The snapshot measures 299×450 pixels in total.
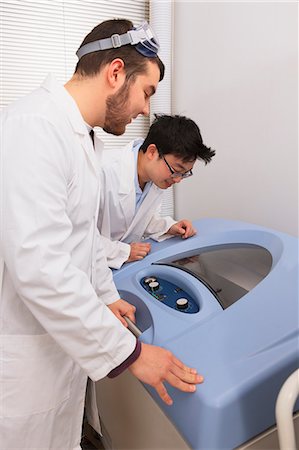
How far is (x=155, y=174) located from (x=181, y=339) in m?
0.67

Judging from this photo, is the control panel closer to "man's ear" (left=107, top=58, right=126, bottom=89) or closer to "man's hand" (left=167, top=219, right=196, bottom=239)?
"man's hand" (left=167, top=219, right=196, bottom=239)

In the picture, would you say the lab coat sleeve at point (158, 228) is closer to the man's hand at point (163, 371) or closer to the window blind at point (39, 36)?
the man's hand at point (163, 371)

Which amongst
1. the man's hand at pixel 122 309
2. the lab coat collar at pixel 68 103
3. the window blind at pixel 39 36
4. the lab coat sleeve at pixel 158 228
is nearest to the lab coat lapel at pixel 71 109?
the lab coat collar at pixel 68 103

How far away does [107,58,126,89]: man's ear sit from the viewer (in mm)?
692

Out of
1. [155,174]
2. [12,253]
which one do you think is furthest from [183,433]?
[155,174]

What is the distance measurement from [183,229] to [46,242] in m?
0.74

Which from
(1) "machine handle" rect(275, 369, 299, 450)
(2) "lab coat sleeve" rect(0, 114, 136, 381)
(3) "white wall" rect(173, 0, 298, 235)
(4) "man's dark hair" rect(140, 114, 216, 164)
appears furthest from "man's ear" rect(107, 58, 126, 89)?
(3) "white wall" rect(173, 0, 298, 235)

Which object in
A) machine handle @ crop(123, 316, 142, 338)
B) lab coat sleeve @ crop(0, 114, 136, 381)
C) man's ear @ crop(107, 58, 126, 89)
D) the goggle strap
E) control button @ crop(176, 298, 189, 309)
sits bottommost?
machine handle @ crop(123, 316, 142, 338)

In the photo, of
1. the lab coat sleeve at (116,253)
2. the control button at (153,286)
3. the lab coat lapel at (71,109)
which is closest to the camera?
the lab coat lapel at (71,109)

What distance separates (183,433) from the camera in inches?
24.3

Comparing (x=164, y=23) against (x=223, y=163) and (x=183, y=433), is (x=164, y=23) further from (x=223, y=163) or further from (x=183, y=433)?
(x=183, y=433)

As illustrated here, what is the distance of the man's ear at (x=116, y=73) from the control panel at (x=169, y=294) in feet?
1.71

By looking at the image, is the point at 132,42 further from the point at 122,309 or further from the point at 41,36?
the point at 41,36

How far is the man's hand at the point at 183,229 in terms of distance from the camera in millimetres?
1228
